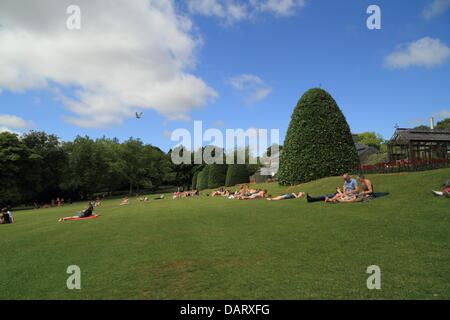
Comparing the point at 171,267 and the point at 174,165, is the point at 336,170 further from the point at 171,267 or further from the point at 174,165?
the point at 174,165

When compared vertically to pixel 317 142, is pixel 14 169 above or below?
below

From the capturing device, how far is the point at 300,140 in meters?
23.7

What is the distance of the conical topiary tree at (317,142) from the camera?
22.8 m

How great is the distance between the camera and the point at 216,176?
48406 millimetres

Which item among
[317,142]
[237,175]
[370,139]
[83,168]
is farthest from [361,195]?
[370,139]

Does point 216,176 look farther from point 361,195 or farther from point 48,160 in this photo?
point 361,195

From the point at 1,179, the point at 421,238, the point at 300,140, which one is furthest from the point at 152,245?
the point at 1,179

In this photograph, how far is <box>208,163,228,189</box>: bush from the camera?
48.2m

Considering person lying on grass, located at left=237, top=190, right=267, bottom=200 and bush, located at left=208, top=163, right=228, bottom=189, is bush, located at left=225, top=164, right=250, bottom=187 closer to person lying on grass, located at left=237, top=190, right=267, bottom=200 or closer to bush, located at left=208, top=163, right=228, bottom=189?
bush, located at left=208, top=163, right=228, bottom=189

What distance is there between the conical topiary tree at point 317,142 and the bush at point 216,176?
2437 centimetres

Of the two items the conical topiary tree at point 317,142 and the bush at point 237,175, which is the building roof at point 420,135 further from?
the bush at point 237,175

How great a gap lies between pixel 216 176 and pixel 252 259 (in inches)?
1672
